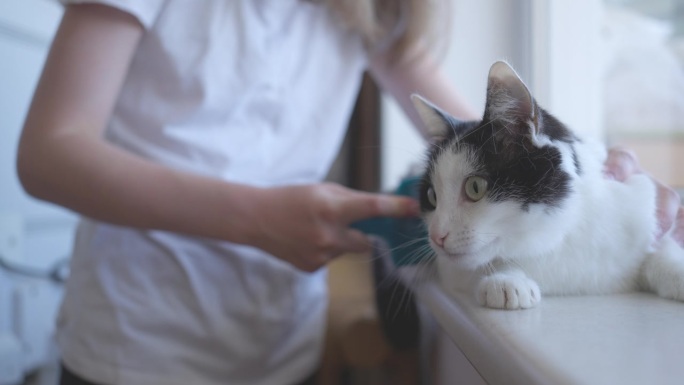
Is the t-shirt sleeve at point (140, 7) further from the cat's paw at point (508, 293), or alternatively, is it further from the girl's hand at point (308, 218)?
the cat's paw at point (508, 293)

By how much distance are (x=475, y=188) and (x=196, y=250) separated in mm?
353

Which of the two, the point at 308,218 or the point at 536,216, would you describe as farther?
the point at 308,218

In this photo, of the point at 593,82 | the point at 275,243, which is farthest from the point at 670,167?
the point at 275,243

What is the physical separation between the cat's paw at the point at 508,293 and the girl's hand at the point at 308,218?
16 centimetres

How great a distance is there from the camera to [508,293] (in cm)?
44

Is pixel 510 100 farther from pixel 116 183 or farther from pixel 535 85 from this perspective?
pixel 535 85

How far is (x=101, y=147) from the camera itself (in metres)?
0.55

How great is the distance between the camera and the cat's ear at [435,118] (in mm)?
550

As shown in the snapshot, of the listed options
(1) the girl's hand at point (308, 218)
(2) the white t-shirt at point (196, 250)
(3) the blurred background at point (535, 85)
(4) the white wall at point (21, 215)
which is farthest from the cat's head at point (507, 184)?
(4) the white wall at point (21, 215)

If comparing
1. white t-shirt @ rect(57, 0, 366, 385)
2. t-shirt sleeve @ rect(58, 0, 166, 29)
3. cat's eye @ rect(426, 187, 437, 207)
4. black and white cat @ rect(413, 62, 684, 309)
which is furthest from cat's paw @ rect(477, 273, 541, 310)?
t-shirt sleeve @ rect(58, 0, 166, 29)

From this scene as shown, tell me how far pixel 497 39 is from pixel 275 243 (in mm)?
838

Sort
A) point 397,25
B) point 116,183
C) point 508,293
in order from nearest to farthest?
1. point 508,293
2. point 116,183
3. point 397,25

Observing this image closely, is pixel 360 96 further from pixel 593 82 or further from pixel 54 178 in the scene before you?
pixel 54 178

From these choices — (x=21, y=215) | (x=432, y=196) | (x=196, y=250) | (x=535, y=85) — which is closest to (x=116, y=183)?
(x=196, y=250)
